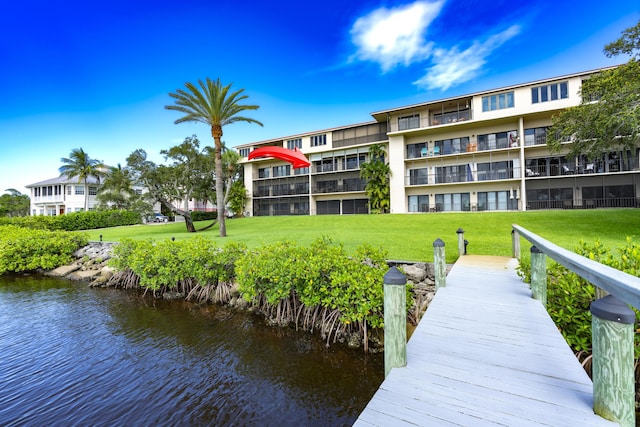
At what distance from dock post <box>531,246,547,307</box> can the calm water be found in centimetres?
327

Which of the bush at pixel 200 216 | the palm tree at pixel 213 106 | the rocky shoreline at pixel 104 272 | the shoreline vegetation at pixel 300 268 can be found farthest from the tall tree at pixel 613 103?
the bush at pixel 200 216

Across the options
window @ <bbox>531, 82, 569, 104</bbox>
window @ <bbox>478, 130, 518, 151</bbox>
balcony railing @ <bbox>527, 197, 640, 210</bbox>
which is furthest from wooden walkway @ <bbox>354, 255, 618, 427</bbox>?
window @ <bbox>531, 82, 569, 104</bbox>

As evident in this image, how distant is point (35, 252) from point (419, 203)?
30.0 metres

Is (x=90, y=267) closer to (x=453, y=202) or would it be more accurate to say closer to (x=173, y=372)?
(x=173, y=372)

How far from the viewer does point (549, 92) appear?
78.7ft

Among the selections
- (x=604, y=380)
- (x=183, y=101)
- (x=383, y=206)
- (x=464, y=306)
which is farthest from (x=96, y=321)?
(x=383, y=206)

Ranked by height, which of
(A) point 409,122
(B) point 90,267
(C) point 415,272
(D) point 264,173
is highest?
(A) point 409,122

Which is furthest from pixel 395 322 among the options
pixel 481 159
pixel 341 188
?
pixel 341 188

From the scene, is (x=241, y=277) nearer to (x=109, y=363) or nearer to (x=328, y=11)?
(x=109, y=363)

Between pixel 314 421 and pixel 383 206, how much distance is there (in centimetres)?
2685

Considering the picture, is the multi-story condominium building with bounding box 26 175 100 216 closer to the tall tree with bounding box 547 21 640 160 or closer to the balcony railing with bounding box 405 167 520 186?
the balcony railing with bounding box 405 167 520 186

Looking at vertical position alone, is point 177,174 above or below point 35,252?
above

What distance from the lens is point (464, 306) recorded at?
16.9ft

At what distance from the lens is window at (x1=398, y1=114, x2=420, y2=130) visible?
97.4 ft
